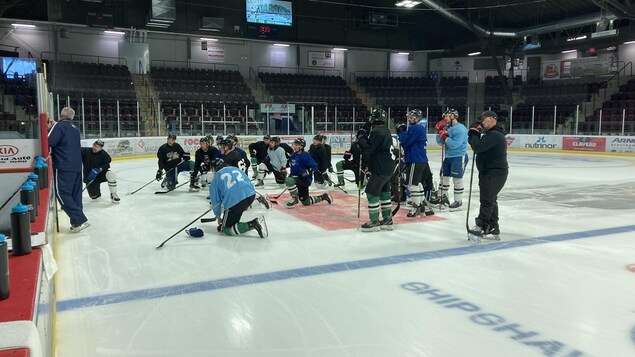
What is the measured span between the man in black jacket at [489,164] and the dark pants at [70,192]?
4.60 metres

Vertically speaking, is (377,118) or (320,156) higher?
(377,118)

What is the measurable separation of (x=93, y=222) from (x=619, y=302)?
6.03 m

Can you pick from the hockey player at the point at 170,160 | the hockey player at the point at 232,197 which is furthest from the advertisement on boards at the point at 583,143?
the hockey player at the point at 232,197

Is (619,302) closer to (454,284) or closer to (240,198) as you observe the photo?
(454,284)

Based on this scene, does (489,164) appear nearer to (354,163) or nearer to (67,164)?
A: (354,163)

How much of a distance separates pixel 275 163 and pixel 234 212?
462cm

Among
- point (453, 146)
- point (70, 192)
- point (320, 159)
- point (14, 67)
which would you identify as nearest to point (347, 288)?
point (70, 192)

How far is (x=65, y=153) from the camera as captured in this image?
594 centimetres

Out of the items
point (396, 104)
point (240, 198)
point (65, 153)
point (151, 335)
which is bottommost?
point (151, 335)

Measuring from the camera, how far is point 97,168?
8.45 m

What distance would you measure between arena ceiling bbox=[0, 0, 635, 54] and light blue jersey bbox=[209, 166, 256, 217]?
18237 mm

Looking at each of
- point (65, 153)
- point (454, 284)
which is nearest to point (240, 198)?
point (65, 153)

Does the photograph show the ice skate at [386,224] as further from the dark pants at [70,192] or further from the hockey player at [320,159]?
the dark pants at [70,192]

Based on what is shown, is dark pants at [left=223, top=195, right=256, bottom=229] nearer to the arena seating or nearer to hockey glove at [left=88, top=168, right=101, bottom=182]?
hockey glove at [left=88, top=168, right=101, bottom=182]
